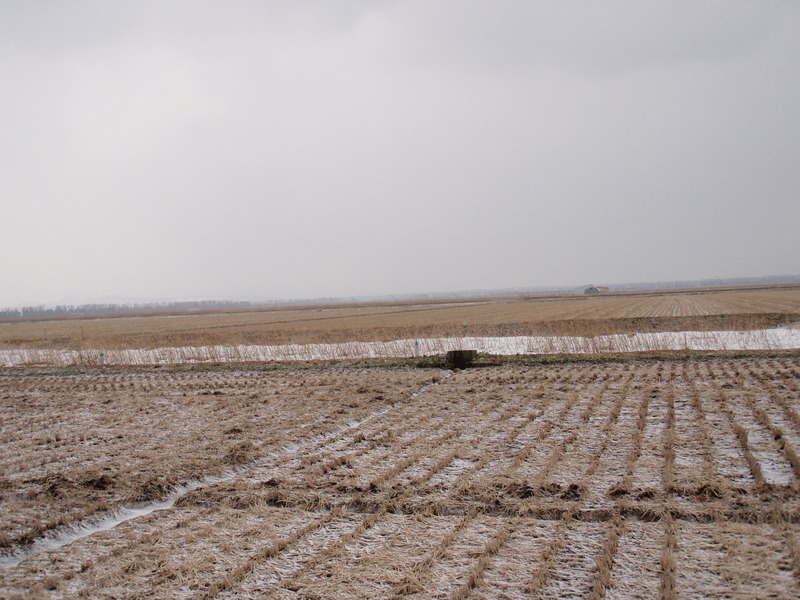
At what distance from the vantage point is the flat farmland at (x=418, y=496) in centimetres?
483

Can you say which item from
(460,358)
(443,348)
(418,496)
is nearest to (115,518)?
(418,496)

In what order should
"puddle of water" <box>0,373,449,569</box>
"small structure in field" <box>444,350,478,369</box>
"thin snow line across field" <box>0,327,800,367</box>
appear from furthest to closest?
"thin snow line across field" <box>0,327,800,367</box>, "small structure in field" <box>444,350,478,369</box>, "puddle of water" <box>0,373,449,569</box>

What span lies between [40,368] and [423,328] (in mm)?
22832

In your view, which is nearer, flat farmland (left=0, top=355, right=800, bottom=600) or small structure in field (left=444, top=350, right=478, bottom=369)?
flat farmland (left=0, top=355, right=800, bottom=600)

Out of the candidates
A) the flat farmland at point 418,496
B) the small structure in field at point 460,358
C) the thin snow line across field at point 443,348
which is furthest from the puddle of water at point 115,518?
the thin snow line across field at point 443,348

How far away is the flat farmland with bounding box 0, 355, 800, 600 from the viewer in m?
4.83

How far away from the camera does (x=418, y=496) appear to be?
678cm

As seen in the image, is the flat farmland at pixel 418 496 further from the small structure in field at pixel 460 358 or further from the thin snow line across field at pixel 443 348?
the thin snow line across field at pixel 443 348

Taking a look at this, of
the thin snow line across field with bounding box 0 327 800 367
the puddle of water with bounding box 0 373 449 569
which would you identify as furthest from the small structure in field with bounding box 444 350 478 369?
the puddle of water with bounding box 0 373 449 569

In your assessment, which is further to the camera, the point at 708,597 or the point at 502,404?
the point at 502,404

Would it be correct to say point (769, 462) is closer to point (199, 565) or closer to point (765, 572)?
point (765, 572)

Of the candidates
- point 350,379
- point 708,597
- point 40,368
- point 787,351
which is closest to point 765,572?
point 708,597

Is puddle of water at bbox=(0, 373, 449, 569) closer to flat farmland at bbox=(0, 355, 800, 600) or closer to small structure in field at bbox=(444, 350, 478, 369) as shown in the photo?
flat farmland at bbox=(0, 355, 800, 600)

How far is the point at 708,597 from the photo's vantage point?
14.0 feet
